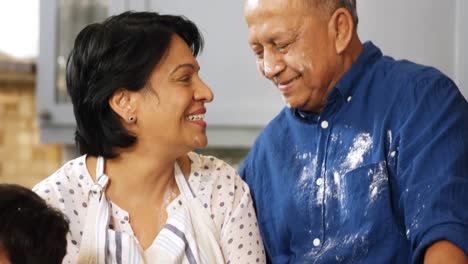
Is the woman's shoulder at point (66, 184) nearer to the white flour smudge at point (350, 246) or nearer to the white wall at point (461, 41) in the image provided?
the white flour smudge at point (350, 246)

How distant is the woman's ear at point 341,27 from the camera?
1707 millimetres

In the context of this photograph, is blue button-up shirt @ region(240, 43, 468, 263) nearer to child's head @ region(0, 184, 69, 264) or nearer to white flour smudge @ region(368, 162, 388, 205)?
white flour smudge @ region(368, 162, 388, 205)

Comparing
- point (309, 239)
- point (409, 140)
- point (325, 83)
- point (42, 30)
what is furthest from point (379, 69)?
point (42, 30)

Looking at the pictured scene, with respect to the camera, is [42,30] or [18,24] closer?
[42,30]

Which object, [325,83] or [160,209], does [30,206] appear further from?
[325,83]

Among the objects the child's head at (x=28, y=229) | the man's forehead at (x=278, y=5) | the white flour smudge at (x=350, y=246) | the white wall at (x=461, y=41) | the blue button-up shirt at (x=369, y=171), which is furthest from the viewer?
the white wall at (x=461, y=41)

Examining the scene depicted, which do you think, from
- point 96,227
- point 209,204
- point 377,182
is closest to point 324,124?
point 377,182

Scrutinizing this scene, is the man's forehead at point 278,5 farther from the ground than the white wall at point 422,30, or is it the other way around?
the man's forehead at point 278,5

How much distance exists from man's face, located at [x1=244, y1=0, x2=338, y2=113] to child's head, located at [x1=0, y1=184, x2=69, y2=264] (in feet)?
2.09

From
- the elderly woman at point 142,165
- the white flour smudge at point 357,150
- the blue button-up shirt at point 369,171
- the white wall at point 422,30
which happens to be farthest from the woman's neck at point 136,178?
the white wall at point 422,30

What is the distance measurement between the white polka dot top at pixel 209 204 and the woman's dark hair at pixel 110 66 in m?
0.09

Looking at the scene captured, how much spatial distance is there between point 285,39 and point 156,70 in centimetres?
30

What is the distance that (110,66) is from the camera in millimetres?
1562

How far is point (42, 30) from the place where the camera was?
9.31ft
